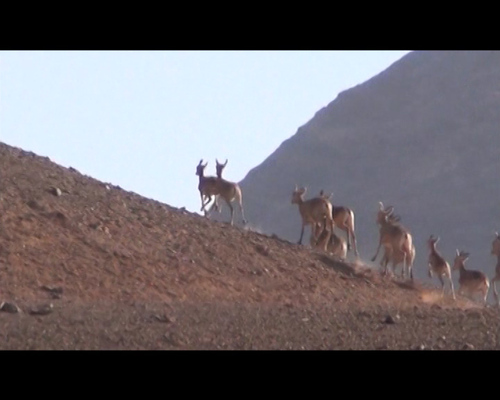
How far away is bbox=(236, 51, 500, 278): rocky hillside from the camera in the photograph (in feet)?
205

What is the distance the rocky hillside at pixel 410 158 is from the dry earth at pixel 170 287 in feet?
101

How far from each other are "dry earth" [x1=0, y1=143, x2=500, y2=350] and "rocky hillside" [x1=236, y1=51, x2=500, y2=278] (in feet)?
101

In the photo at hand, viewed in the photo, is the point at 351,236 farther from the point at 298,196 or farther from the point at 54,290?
the point at 54,290

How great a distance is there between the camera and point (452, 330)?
1466cm

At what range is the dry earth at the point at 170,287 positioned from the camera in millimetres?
13500

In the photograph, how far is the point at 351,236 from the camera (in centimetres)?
3088

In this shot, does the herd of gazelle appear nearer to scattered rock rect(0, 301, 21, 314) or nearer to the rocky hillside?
scattered rock rect(0, 301, 21, 314)

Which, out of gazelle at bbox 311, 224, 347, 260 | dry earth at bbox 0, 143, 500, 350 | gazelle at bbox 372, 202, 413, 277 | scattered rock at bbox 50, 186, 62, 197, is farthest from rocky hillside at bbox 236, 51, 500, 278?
scattered rock at bbox 50, 186, 62, 197

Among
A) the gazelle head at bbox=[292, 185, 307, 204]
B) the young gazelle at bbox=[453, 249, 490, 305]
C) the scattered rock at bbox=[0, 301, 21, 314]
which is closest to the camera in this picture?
the scattered rock at bbox=[0, 301, 21, 314]

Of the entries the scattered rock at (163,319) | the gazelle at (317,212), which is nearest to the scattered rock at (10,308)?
the scattered rock at (163,319)

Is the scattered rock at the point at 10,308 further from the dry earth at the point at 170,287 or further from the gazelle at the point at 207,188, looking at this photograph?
the gazelle at the point at 207,188
